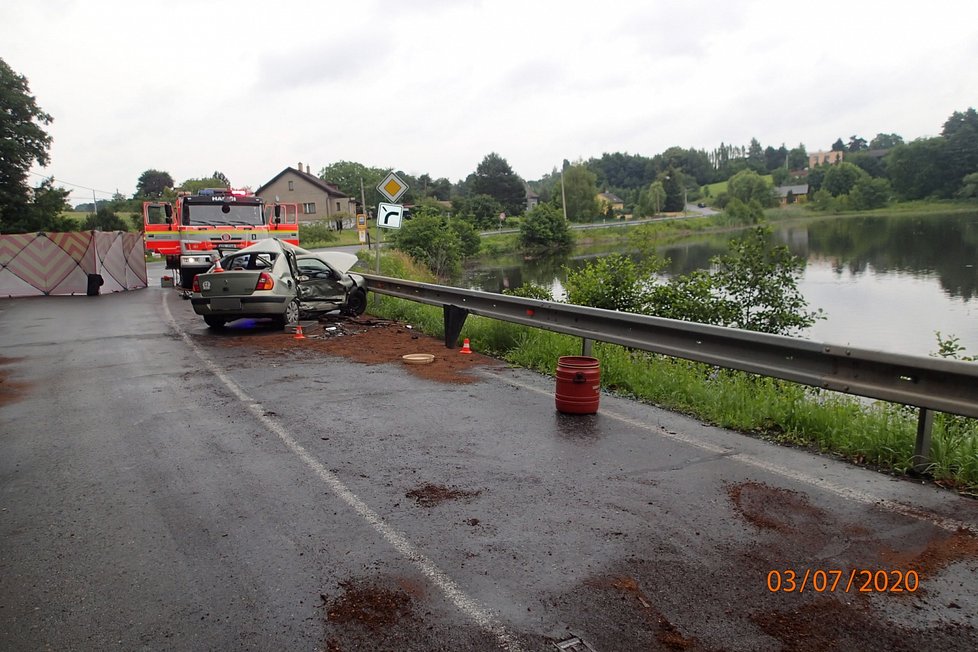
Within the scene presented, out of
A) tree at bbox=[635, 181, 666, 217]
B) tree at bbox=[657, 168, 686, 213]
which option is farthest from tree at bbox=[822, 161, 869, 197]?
tree at bbox=[635, 181, 666, 217]

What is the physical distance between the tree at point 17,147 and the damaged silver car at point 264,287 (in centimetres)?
4301

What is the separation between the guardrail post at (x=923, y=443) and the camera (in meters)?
5.13

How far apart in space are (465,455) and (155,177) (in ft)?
468

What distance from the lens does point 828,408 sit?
6574 millimetres

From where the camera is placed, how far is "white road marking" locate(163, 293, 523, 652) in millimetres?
3238

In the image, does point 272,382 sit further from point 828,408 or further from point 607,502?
point 828,408

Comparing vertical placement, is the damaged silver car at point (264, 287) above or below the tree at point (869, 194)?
below

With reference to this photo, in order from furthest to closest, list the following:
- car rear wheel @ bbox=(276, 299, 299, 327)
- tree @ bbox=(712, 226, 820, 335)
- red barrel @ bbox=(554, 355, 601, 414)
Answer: car rear wheel @ bbox=(276, 299, 299, 327), tree @ bbox=(712, 226, 820, 335), red barrel @ bbox=(554, 355, 601, 414)

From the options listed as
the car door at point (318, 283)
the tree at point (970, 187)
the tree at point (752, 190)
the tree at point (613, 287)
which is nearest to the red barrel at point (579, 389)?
the tree at point (613, 287)

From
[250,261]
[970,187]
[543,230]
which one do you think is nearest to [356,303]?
[250,261]

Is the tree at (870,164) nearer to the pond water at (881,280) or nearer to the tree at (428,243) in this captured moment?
the pond water at (881,280)
